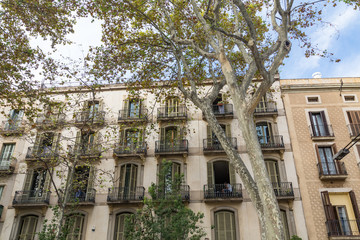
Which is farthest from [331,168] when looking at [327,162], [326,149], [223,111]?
[223,111]

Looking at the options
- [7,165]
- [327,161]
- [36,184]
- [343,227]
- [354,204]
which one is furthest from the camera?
[7,165]

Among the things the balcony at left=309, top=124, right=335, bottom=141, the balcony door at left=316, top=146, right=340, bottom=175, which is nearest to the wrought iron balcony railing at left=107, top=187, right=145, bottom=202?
the balcony door at left=316, top=146, right=340, bottom=175

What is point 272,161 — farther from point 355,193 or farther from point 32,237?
point 32,237

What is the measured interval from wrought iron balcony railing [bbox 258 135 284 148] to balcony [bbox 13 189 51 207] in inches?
547

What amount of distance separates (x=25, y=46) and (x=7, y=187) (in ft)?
33.4

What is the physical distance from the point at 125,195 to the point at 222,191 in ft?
19.5

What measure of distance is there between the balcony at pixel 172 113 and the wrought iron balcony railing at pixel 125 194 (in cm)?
502

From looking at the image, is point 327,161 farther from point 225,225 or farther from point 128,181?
point 128,181

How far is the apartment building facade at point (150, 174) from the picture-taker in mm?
16903

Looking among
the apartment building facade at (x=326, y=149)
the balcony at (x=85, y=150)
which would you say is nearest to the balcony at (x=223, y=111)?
the apartment building facade at (x=326, y=149)

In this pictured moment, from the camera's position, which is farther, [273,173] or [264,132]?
[264,132]

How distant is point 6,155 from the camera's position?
2048 centimetres

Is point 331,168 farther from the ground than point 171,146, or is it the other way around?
point 171,146

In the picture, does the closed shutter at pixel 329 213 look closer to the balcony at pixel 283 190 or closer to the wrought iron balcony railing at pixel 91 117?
the balcony at pixel 283 190
